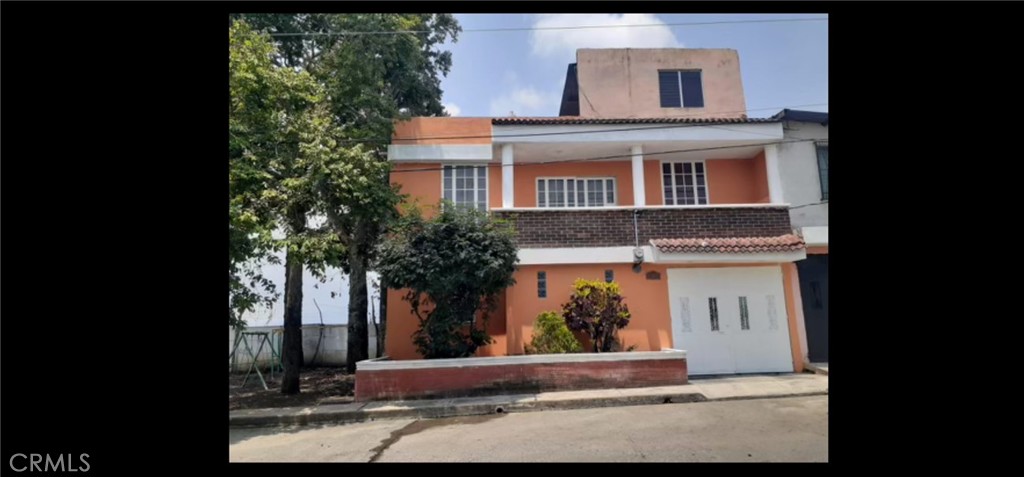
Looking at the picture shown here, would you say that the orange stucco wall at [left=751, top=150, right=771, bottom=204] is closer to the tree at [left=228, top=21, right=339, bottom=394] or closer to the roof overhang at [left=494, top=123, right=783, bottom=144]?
the roof overhang at [left=494, top=123, right=783, bottom=144]

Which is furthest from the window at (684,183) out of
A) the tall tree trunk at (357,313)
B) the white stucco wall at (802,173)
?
the tall tree trunk at (357,313)

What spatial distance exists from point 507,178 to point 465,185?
1.04 m

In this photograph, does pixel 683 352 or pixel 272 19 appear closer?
pixel 683 352

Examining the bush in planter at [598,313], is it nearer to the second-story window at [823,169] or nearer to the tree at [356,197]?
the tree at [356,197]

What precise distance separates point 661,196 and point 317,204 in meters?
7.53

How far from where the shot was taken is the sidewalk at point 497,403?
8289mm

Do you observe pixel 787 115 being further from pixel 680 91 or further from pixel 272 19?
pixel 272 19

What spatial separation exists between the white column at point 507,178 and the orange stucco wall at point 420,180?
1442mm

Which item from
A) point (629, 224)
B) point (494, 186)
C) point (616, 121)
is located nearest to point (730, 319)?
point (629, 224)

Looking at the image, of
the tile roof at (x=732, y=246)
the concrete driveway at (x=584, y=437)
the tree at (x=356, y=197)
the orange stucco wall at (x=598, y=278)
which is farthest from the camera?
the orange stucco wall at (x=598, y=278)

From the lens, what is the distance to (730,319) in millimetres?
10797

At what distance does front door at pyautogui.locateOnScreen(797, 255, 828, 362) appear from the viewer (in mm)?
11766
